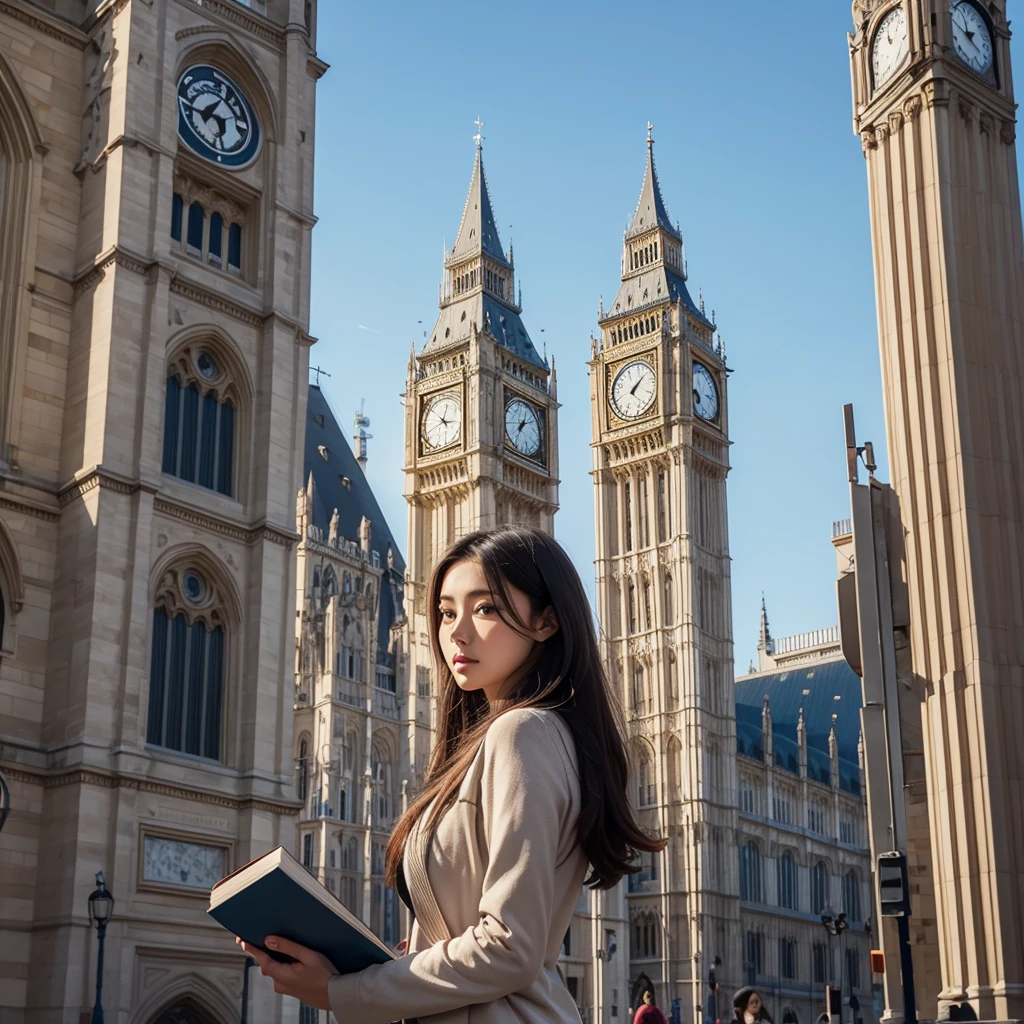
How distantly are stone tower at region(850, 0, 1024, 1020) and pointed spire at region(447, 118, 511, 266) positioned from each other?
2356 inches

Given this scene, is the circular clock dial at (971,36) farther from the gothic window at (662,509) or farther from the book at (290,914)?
the gothic window at (662,509)

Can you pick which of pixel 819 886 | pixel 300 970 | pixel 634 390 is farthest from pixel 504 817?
pixel 819 886

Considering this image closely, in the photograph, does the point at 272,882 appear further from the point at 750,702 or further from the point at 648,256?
the point at 750,702

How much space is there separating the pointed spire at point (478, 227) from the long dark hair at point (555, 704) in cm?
7364

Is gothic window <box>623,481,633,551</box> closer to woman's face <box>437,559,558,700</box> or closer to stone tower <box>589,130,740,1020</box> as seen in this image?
stone tower <box>589,130,740,1020</box>

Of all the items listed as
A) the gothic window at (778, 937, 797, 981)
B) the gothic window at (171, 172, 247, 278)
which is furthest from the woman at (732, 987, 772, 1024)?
the gothic window at (778, 937, 797, 981)

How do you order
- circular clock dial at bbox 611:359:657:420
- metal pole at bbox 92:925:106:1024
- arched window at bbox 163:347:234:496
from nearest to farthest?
metal pole at bbox 92:925:106:1024, arched window at bbox 163:347:234:496, circular clock dial at bbox 611:359:657:420

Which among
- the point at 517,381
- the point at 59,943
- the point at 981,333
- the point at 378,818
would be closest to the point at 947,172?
the point at 981,333

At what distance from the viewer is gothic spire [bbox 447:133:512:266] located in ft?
250

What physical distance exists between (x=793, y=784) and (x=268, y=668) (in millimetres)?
62237

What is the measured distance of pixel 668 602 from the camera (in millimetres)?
71312

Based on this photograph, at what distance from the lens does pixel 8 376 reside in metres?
19.1

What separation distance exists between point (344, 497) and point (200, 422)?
149 ft

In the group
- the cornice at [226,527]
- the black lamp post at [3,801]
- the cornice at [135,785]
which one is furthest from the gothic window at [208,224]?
the black lamp post at [3,801]
